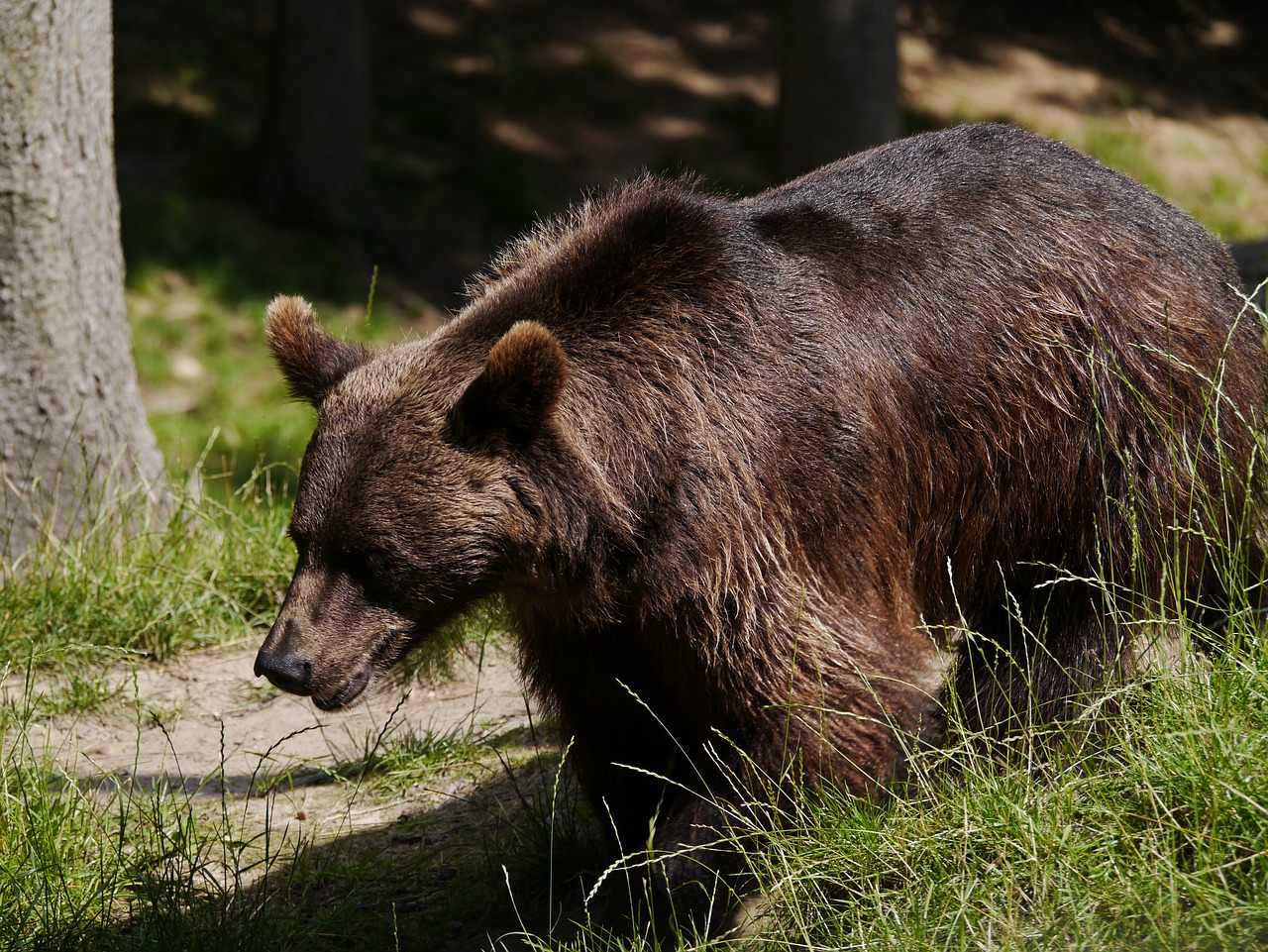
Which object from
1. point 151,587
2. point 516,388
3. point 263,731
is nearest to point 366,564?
point 516,388

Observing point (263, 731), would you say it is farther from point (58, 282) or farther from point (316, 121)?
point (316, 121)

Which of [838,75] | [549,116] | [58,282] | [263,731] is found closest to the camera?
[263,731]

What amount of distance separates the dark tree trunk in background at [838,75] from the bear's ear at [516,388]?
8210 millimetres

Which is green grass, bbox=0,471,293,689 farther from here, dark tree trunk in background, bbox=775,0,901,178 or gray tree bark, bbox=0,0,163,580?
dark tree trunk in background, bbox=775,0,901,178

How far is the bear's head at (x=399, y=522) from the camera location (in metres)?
3.66

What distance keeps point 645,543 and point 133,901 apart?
1.93 m

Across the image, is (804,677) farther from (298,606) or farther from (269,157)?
(269,157)

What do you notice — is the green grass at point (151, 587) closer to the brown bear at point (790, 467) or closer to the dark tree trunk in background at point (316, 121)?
the brown bear at point (790, 467)


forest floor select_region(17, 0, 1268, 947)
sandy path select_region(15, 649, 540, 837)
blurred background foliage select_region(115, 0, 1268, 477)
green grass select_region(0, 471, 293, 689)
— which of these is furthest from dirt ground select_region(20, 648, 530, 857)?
blurred background foliage select_region(115, 0, 1268, 477)

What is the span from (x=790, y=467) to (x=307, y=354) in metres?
1.43

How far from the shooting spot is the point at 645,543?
3.74 m

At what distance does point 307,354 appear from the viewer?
13.3 feet

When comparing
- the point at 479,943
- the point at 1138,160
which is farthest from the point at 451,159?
the point at 479,943

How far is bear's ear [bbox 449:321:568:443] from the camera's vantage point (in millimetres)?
3492
